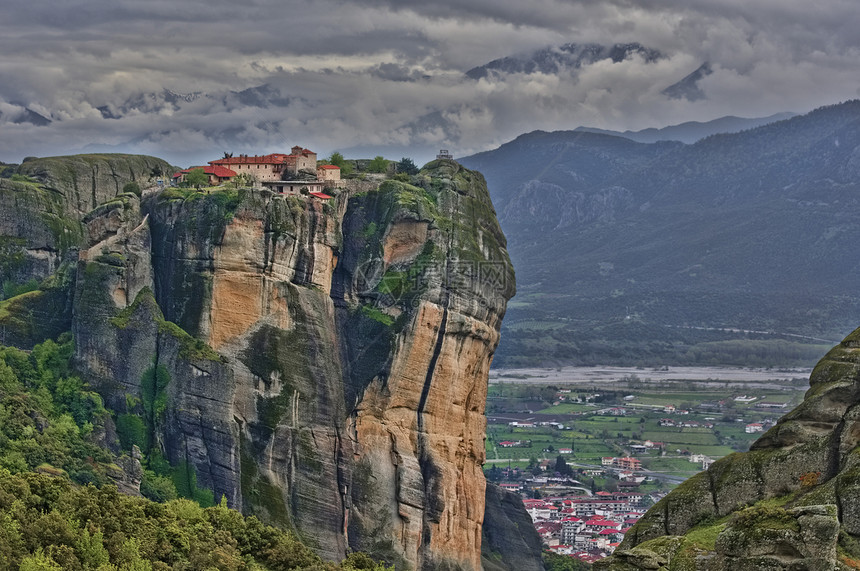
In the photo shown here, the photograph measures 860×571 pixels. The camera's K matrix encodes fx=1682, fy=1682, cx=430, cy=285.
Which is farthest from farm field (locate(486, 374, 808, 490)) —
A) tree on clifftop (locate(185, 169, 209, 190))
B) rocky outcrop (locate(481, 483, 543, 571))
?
tree on clifftop (locate(185, 169, 209, 190))

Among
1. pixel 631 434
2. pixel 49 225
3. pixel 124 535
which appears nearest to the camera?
pixel 124 535

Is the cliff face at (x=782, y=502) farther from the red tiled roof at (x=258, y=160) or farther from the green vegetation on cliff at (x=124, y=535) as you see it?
the red tiled roof at (x=258, y=160)

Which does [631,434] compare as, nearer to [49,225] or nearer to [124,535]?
[49,225]

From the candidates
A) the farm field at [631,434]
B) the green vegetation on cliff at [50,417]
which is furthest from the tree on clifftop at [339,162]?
the farm field at [631,434]

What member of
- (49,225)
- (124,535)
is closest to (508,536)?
(49,225)

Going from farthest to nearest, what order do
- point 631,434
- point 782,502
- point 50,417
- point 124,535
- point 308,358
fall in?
point 631,434 < point 308,358 < point 50,417 < point 124,535 < point 782,502

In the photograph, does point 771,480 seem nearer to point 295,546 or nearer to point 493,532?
point 295,546

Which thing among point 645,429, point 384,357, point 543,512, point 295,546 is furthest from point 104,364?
point 645,429
